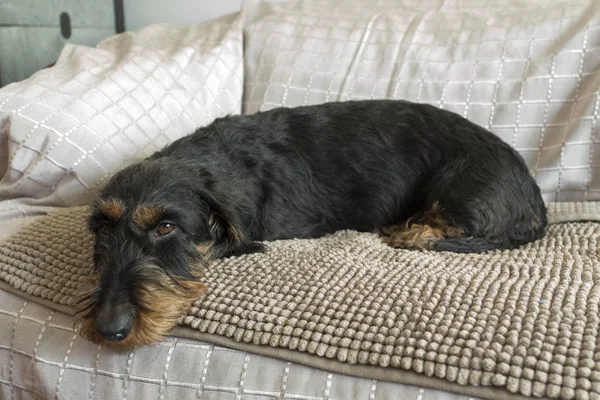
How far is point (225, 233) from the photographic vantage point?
185cm

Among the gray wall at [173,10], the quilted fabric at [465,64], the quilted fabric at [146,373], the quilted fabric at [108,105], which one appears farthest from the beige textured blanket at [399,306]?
the gray wall at [173,10]

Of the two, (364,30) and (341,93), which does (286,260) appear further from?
(364,30)

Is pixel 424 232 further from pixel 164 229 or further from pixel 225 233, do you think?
pixel 164 229

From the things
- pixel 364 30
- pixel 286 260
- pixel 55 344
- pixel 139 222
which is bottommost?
pixel 55 344

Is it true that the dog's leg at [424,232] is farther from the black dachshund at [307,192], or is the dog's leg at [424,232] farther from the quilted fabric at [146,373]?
the quilted fabric at [146,373]

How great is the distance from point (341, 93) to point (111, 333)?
185 cm

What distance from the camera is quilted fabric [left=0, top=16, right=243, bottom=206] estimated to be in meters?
2.28

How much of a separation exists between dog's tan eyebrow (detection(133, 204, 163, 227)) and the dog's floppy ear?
191 millimetres

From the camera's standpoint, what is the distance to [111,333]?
1.36 m

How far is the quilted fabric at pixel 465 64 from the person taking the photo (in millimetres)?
2480

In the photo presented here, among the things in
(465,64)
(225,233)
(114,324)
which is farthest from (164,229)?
(465,64)

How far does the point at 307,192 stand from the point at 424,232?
490 mm

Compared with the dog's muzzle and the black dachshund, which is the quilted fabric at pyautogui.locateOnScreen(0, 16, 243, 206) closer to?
the black dachshund

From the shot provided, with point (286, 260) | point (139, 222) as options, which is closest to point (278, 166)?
point (286, 260)
